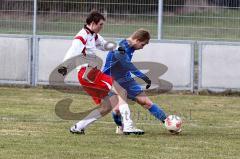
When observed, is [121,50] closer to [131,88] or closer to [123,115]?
[131,88]

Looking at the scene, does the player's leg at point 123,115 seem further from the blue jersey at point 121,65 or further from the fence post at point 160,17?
the fence post at point 160,17

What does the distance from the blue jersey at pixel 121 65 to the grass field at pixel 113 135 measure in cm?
85

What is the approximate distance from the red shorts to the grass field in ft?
1.87

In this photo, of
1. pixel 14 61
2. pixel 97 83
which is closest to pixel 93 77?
pixel 97 83

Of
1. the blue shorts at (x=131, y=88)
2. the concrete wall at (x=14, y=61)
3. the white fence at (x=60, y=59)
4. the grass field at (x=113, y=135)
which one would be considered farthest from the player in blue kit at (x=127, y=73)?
the concrete wall at (x=14, y=61)

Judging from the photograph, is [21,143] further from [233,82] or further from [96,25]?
[233,82]

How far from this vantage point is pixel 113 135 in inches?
454

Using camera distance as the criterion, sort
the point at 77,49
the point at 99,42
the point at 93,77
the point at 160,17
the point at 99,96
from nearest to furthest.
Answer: the point at 77,49 < the point at 93,77 < the point at 99,96 < the point at 99,42 < the point at 160,17

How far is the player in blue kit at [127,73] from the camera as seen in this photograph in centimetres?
1173

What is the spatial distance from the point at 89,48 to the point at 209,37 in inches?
311

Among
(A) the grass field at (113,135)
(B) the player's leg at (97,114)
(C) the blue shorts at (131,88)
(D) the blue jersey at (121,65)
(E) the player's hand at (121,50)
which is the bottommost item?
(A) the grass field at (113,135)

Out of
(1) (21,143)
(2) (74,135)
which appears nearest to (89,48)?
(2) (74,135)

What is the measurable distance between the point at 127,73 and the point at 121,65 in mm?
195

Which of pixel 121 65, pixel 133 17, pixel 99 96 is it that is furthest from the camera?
pixel 133 17
